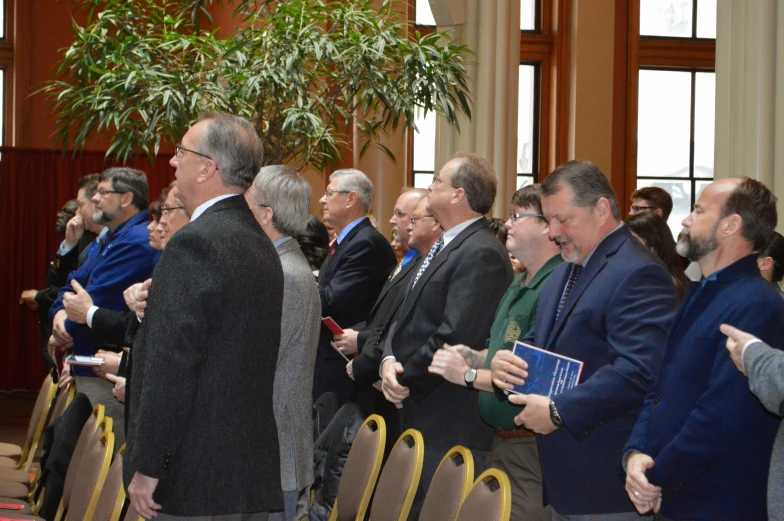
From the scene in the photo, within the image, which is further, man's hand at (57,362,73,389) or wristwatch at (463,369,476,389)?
man's hand at (57,362,73,389)

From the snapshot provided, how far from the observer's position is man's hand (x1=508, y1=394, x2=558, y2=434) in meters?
2.68

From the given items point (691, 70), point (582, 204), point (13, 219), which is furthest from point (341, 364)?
point (691, 70)

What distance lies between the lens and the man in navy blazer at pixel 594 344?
8.59ft

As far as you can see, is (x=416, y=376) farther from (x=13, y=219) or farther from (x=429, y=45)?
(x=13, y=219)

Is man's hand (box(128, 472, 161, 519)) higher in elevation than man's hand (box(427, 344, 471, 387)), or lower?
lower

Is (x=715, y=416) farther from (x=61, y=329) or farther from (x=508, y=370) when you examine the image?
(x=61, y=329)

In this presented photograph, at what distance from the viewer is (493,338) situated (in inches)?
131

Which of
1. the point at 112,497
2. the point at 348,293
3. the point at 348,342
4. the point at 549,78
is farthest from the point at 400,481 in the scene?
the point at 549,78

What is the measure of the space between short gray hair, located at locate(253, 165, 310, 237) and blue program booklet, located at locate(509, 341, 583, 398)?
2.99 ft

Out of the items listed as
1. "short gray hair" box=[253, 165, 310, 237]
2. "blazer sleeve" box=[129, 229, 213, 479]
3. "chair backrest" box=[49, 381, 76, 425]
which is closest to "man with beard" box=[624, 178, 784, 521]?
"blazer sleeve" box=[129, 229, 213, 479]

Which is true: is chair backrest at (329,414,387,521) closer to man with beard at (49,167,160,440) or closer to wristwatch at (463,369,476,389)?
wristwatch at (463,369,476,389)

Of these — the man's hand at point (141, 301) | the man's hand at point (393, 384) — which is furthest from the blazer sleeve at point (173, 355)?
the man's hand at point (393, 384)

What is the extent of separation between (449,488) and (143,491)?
836 millimetres

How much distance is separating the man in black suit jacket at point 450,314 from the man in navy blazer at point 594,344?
60 cm
